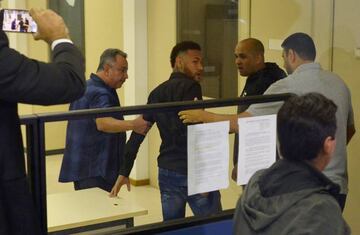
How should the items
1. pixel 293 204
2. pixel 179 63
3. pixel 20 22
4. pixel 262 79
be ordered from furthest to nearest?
pixel 262 79 → pixel 179 63 → pixel 20 22 → pixel 293 204

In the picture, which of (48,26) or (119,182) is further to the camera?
(119,182)

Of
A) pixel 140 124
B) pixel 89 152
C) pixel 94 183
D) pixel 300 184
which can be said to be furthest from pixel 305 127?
pixel 94 183

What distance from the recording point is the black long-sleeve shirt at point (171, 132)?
8.41 feet

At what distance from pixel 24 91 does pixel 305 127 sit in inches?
30.0

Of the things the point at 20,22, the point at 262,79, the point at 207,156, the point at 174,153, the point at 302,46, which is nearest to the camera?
the point at 20,22

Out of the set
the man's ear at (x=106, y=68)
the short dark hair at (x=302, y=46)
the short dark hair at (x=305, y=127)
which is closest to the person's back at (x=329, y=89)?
the short dark hair at (x=302, y=46)

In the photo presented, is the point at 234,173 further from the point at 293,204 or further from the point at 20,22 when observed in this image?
the point at 20,22

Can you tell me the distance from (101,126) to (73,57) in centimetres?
85

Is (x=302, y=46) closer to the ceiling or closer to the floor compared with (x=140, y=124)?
closer to the ceiling

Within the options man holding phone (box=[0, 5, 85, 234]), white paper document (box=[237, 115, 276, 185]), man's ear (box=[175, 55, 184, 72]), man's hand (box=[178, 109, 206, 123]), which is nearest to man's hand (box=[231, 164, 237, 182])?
white paper document (box=[237, 115, 276, 185])

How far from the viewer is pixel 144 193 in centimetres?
582

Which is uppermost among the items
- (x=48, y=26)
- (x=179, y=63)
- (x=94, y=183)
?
(x=48, y=26)

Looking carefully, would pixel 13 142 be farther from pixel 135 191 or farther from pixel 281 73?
pixel 135 191

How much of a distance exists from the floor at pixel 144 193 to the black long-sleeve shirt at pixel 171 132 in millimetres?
238
